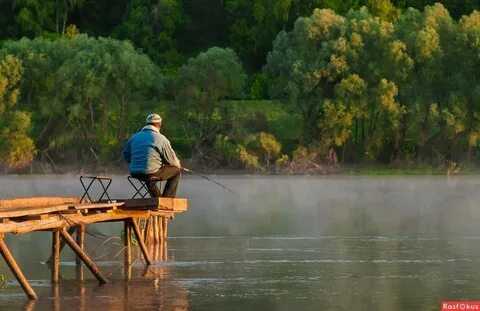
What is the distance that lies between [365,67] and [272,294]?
183 feet

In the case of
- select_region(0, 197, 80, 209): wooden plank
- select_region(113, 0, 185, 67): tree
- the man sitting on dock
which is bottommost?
select_region(0, 197, 80, 209): wooden plank

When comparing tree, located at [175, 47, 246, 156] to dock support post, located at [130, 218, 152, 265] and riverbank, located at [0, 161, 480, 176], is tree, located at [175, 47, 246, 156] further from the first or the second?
dock support post, located at [130, 218, 152, 265]

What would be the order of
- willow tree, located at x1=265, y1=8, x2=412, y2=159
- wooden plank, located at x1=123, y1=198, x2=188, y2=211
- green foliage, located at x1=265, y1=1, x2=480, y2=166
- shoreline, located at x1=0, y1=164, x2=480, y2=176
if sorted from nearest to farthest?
wooden plank, located at x1=123, y1=198, x2=188, y2=211 < willow tree, located at x1=265, y1=8, x2=412, y2=159 < green foliage, located at x1=265, y1=1, x2=480, y2=166 < shoreline, located at x1=0, y1=164, x2=480, y2=176

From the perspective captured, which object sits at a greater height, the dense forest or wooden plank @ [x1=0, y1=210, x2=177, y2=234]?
the dense forest

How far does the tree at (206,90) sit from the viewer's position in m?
77.9

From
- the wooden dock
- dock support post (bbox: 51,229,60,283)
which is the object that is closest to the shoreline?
the wooden dock

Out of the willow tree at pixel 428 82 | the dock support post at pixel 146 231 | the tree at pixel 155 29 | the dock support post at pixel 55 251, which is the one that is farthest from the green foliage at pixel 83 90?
the dock support post at pixel 55 251

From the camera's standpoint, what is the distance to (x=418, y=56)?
256 ft

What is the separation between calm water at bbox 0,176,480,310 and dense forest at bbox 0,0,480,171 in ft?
88.8

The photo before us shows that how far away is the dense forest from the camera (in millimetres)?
75625

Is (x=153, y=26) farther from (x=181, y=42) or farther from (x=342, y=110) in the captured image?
(x=342, y=110)

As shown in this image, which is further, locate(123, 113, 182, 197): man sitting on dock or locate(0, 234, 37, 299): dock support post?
locate(123, 113, 182, 197): man sitting on dock

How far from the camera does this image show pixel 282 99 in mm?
76812

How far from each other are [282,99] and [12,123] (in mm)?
12677
